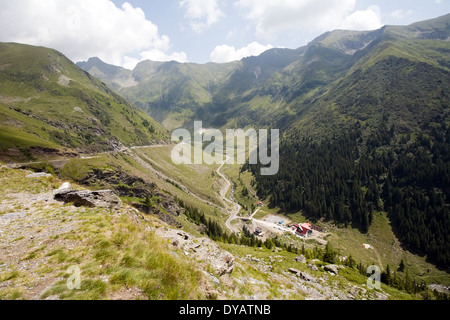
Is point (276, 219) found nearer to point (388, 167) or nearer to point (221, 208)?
point (221, 208)

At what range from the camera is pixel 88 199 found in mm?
24234

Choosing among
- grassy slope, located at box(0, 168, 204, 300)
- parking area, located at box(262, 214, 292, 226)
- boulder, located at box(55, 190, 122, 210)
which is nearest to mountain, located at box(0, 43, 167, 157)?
boulder, located at box(55, 190, 122, 210)

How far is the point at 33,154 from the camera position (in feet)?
166

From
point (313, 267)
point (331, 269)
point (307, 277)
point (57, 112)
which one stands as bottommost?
point (331, 269)

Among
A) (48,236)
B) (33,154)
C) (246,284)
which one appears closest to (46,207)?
(48,236)

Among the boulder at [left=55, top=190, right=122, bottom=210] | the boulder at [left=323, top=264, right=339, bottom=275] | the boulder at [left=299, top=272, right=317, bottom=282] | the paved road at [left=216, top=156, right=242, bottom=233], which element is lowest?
the paved road at [left=216, top=156, right=242, bottom=233]

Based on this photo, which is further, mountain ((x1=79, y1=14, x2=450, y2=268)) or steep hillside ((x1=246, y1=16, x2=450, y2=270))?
mountain ((x1=79, y1=14, x2=450, y2=268))

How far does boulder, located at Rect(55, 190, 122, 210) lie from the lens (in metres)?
23.9

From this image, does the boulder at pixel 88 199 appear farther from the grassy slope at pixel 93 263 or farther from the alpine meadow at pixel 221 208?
the grassy slope at pixel 93 263

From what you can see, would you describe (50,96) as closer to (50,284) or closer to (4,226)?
→ (4,226)

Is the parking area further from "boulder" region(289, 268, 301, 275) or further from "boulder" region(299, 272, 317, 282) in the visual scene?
"boulder" region(299, 272, 317, 282)

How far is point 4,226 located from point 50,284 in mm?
12819

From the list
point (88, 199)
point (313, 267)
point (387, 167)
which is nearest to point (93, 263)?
point (88, 199)

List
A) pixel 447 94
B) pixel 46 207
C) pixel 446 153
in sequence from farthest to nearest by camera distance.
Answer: pixel 447 94 → pixel 446 153 → pixel 46 207
